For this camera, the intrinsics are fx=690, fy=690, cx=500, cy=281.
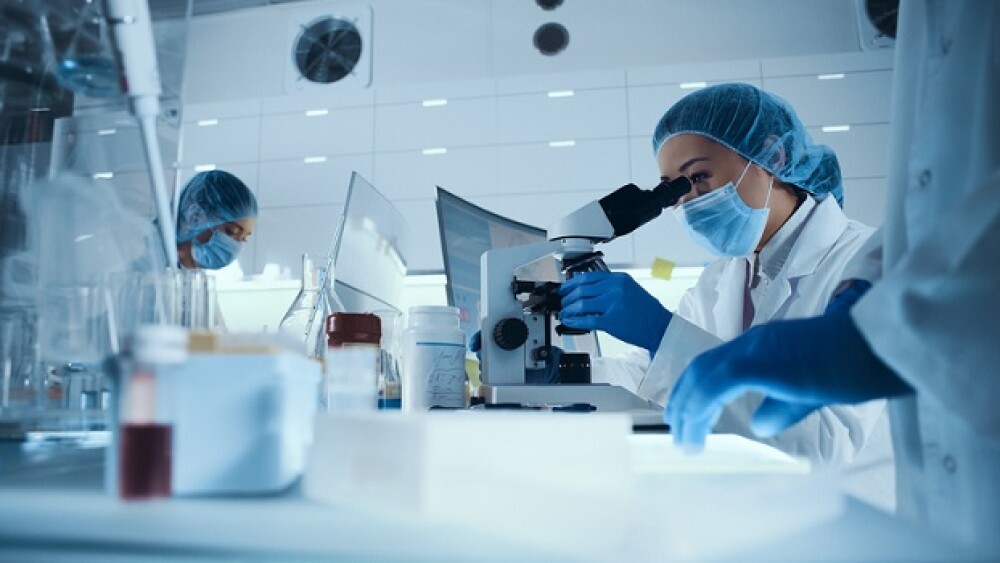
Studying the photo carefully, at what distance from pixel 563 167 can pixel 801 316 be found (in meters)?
1.91

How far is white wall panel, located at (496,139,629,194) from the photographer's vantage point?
11.0 ft

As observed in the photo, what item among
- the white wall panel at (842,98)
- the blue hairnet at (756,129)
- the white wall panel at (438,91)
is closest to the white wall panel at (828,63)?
the white wall panel at (842,98)

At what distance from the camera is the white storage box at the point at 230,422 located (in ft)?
1.64

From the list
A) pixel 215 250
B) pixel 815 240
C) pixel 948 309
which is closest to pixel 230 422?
pixel 948 309

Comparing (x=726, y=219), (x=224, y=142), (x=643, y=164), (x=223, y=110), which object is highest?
(x=223, y=110)

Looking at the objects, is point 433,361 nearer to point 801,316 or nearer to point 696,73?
point 801,316

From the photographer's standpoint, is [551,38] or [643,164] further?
[551,38]

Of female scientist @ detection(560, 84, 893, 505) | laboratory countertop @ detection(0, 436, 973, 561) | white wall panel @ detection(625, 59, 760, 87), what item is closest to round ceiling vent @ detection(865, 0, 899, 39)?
white wall panel @ detection(625, 59, 760, 87)

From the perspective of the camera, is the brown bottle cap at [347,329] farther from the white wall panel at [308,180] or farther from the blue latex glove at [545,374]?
the white wall panel at [308,180]

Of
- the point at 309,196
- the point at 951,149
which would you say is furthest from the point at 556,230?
the point at 309,196

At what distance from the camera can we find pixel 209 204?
2.94 m

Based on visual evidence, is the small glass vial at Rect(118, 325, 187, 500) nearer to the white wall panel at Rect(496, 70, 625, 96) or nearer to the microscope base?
the microscope base

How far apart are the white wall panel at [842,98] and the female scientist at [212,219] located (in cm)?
255

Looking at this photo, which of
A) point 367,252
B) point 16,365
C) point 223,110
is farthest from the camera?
point 223,110
